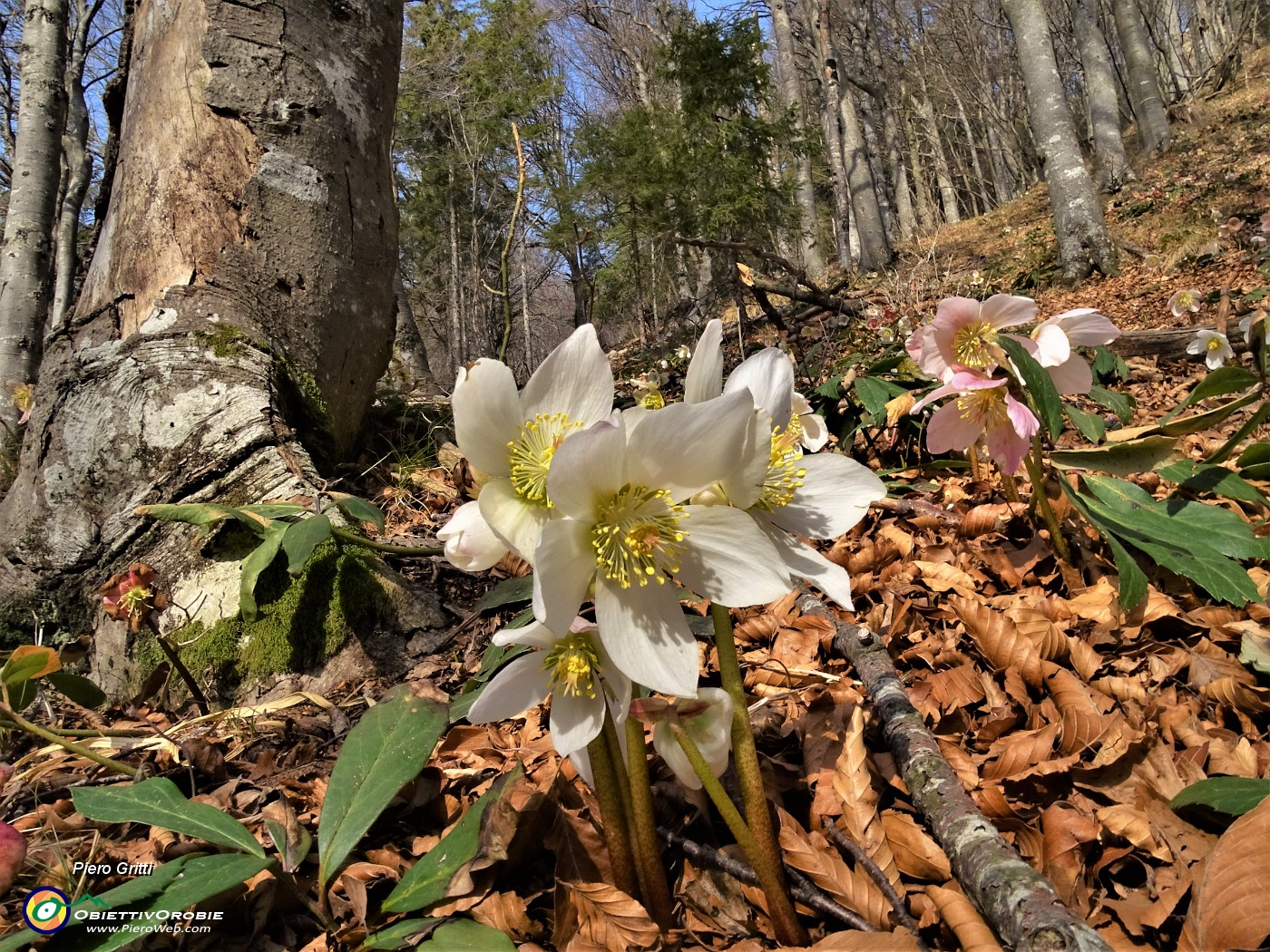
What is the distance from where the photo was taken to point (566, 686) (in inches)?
29.3

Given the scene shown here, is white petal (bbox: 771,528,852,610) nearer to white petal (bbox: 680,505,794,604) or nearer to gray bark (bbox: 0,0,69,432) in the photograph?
white petal (bbox: 680,505,794,604)

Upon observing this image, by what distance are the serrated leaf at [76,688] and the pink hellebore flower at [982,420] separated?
1796 mm

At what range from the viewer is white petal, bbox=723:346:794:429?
824 mm

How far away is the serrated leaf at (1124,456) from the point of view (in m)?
1.34

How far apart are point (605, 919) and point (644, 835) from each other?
127 mm

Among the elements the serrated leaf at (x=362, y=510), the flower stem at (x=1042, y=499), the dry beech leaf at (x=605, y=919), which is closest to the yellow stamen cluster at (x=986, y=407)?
the flower stem at (x=1042, y=499)

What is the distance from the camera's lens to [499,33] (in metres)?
16.3

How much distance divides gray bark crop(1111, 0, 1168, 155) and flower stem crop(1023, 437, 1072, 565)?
49.4 feet

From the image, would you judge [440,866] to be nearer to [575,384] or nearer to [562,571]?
[562,571]

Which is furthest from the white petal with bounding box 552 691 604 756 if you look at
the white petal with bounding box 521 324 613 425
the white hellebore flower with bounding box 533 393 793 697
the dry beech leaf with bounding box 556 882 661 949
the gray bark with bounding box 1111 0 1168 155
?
the gray bark with bounding box 1111 0 1168 155

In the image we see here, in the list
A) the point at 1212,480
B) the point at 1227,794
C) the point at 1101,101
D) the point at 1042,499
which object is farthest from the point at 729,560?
the point at 1101,101

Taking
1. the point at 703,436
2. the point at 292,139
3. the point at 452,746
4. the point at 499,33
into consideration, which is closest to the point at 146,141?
the point at 292,139

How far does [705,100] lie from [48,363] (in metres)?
9.70

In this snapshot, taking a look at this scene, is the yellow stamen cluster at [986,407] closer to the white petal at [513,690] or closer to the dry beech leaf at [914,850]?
the dry beech leaf at [914,850]
